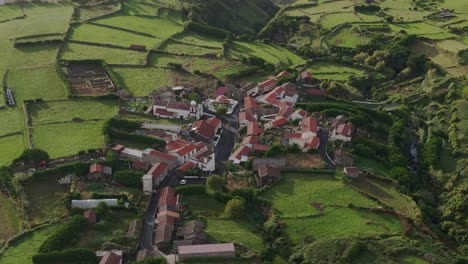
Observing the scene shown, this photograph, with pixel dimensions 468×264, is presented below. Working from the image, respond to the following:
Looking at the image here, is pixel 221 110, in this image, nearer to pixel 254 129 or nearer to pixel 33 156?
pixel 254 129

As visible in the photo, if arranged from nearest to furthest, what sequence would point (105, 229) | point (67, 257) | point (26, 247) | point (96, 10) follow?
1. point (67, 257)
2. point (26, 247)
3. point (105, 229)
4. point (96, 10)

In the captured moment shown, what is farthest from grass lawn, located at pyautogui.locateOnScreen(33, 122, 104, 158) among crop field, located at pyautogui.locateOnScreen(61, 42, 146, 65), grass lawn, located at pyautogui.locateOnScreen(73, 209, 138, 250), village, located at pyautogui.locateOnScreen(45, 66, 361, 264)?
crop field, located at pyautogui.locateOnScreen(61, 42, 146, 65)

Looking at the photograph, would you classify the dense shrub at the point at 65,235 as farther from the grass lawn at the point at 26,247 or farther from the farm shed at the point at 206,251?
the farm shed at the point at 206,251

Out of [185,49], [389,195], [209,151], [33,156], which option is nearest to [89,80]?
[185,49]

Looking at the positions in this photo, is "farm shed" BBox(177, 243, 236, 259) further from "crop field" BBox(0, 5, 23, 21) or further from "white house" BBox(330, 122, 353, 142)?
"crop field" BBox(0, 5, 23, 21)

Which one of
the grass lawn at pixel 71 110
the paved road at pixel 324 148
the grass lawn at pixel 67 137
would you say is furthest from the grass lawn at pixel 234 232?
the grass lawn at pixel 71 110

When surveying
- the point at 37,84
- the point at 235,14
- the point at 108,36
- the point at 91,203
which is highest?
the point at 235,14
